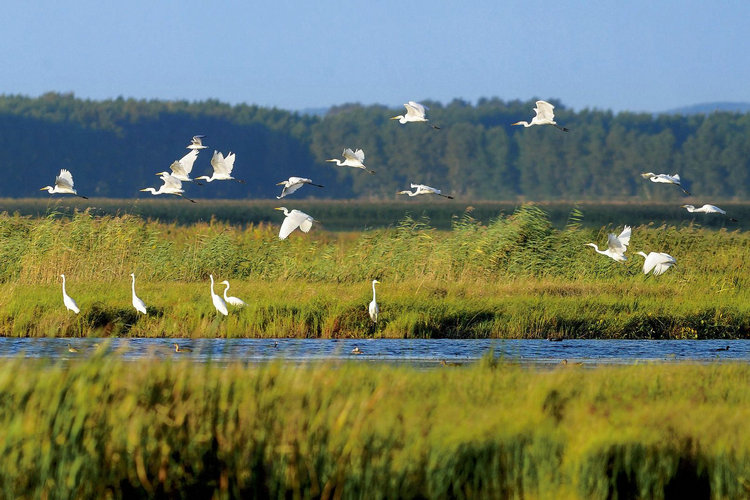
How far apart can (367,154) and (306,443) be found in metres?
154

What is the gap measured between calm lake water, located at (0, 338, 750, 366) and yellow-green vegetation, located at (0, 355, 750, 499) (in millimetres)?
5967

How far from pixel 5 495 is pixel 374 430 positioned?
7.68ft

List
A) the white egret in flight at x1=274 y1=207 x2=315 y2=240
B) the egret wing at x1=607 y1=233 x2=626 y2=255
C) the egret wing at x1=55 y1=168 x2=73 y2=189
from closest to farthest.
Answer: the egret wing at x1=607 y1=233 x2=626 y2=255 < the white egret in flight at x1=274 y1=207 x2=315 y2=240 < the egret wing at x1=55 y1=168 x2=73 y2=189

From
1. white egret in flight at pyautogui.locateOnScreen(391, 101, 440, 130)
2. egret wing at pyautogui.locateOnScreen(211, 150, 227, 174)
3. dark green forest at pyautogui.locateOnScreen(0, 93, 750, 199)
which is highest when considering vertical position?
white egret in flight at pyautogui.locateOnScreen(391, 101, 440, 130)

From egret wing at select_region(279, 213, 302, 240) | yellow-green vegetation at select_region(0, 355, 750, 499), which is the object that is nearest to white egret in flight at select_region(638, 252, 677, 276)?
egret wing at select_region(279, 213, 302, 240)

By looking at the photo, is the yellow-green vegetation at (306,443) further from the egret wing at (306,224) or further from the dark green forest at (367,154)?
the dark green forest at (367,154)

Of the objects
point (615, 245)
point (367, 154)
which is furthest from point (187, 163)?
point (367, 154)

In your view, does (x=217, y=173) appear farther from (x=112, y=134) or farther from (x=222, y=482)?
(x=112, y=134)

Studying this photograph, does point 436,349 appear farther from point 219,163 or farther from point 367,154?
point 367,154

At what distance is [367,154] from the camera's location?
16112cm

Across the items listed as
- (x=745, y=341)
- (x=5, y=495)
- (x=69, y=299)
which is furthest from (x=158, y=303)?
(x=5, y=495)

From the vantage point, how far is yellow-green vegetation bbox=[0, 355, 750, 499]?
7496 millimetres

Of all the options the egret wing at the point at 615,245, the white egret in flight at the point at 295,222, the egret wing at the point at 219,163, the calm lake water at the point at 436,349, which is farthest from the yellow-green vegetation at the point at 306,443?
the egret wing at the point at 219,163

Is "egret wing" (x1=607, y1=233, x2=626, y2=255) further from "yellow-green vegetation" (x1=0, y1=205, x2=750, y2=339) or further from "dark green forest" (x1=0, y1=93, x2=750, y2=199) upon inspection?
"dark green forest" (x1=0, y1=93, x2=750, y2=199)
